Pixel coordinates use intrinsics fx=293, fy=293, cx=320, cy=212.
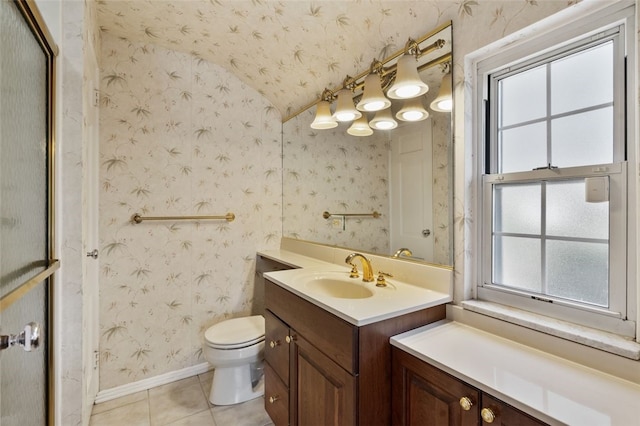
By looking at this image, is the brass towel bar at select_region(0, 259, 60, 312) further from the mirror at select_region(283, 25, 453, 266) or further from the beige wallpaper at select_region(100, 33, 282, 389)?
the mirror at select_region(283, 25, 453, 266)

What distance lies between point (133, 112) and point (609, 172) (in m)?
2.44

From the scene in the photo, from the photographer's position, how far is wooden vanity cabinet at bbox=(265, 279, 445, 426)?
991 millimetres

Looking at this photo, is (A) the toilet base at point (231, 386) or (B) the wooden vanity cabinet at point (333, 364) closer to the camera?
(B) the wooden vanity cabinet at point (333, 364)

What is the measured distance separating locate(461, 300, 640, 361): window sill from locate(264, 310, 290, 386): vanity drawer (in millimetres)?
840

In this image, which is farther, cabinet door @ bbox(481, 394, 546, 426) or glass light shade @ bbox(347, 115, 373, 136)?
glass light shade @ bbox(347, 115, 373, 136)

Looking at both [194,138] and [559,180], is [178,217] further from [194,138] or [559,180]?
[559,180]

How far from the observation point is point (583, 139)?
3.11ft

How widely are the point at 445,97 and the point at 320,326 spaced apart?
112 cm

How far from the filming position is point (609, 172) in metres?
0.88

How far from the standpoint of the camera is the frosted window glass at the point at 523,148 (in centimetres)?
106

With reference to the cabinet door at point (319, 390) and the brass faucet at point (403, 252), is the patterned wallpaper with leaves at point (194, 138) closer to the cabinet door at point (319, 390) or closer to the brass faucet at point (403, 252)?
the brass faucet at point (403, 252)

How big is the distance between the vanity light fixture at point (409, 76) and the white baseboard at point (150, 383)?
228cm

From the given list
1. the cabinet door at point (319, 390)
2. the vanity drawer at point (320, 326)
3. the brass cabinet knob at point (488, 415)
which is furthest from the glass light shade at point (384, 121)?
the brass cabinet knob at point (488, 415)

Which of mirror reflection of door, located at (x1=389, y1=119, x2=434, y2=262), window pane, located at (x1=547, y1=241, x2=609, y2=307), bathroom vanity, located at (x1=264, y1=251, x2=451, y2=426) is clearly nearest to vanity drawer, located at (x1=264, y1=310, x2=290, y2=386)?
bathroom vanity, located at (x1=264, y1=251, x2=451, y2=426)
